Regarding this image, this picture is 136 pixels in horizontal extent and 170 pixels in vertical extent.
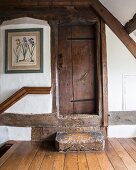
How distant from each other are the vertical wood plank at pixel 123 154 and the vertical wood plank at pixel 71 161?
0.60 metres

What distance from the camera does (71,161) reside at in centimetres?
284

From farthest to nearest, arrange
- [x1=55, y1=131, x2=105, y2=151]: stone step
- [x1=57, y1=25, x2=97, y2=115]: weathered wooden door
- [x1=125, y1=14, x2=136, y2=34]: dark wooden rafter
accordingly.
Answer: [x1=57, y1=25, x2=97, y2=115]: weathered wooden door
[x1=125, y1=14, x2=136, y2=34]: dark wooden rafter
[x1=55, y1=131, x2=105, y2=151]: stone step

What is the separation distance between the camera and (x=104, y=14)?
12.5 feet

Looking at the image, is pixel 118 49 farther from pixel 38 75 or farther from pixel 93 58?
pixel 38 75

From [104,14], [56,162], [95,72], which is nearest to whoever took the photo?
[56,162]

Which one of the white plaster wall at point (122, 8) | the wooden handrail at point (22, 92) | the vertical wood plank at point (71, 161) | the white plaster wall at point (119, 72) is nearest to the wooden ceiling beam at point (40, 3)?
the white plaster wall at point (122, 8)

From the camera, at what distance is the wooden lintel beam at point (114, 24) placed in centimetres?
379

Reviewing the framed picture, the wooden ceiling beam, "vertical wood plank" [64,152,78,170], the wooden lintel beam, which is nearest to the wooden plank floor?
"vertical wood plank" [64,152,78,170]

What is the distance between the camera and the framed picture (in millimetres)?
3881

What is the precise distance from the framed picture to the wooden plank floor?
1.31m

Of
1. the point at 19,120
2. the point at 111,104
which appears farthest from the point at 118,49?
the point at 19,120

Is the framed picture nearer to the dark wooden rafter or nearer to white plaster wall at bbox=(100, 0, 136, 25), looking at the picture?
white plaster wall at bbox=(100, 0, 136, 25)

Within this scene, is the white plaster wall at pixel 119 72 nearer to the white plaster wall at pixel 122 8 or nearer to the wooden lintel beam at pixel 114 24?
the wooden lintel beam at pixel 114 24

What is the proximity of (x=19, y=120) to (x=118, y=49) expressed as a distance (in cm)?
209
